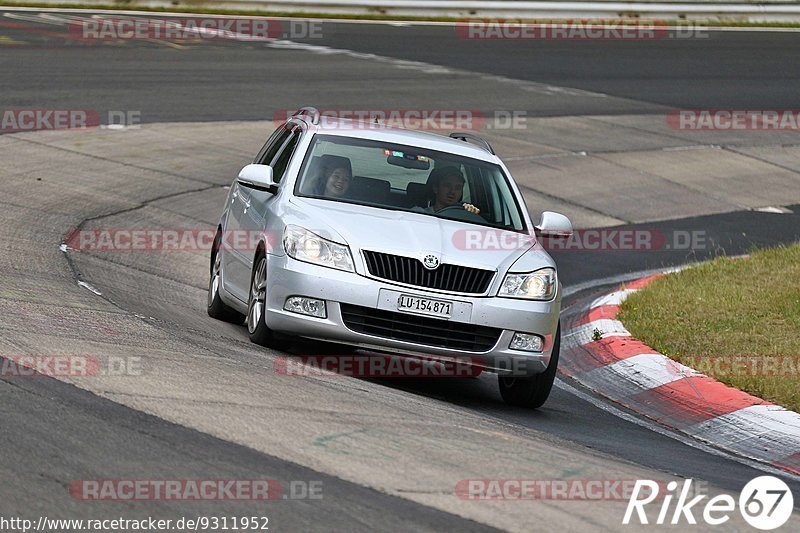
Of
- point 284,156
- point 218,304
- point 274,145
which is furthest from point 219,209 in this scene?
point 284,156

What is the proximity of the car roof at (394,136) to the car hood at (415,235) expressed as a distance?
942 millimetres

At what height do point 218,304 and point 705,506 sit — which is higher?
point 705,506

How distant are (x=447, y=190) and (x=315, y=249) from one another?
136 cm

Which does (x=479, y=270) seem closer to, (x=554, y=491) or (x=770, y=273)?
(x=554, y=491)

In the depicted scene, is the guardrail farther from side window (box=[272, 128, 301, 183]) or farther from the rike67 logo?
the rike67 logo

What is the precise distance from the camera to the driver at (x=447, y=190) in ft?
30.6

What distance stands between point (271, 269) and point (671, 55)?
21.9 meters

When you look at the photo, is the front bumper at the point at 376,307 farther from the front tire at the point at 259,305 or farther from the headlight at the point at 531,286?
the front tire at the point at 259,305

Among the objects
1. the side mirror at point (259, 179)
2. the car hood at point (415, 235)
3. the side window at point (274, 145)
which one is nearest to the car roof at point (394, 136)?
the side window at point (274, 145)

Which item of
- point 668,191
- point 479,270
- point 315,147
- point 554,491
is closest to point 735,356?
point 479,270

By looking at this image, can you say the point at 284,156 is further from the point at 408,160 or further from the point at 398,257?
the point at 398,257

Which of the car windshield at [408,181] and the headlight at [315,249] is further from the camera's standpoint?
→ the car windshield at [408,181]

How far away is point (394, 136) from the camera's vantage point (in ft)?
32.3

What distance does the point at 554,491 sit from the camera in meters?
5.88
